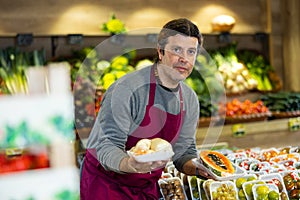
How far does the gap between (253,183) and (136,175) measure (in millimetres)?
607

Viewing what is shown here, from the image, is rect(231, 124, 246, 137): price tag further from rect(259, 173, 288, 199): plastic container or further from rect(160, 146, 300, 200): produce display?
rect(259, 173, 288, 199): plastic container

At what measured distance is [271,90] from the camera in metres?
5.32

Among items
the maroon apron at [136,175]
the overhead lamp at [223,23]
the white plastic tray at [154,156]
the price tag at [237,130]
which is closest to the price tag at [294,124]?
the price tag at [237,130]

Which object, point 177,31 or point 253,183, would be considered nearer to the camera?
point 177,31

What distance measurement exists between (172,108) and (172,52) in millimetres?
295

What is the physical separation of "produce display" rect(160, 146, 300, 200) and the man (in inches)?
7.3

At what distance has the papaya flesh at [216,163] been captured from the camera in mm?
2078

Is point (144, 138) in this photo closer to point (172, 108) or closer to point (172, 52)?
point (172, 108)

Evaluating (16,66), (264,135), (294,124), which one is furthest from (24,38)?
(294,124)

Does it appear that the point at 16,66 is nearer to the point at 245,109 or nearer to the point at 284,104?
the point at 245,109

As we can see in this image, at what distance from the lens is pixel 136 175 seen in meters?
2.09

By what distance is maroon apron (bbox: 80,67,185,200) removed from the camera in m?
1.92

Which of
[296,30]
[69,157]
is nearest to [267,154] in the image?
[69,157]

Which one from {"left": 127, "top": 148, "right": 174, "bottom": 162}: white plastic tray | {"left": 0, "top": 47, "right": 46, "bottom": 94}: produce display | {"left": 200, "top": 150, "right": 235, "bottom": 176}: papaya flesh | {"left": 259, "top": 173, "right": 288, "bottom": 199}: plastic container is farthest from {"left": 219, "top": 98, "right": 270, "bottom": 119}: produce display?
{"left": 127, "top": 148, "right": 174, "bottom": 162}: white plastic tray
